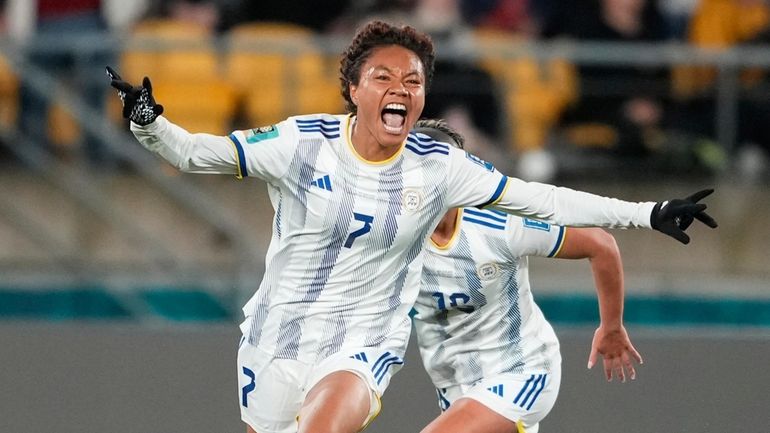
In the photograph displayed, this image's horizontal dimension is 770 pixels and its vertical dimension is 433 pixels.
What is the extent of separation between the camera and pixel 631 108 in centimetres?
883

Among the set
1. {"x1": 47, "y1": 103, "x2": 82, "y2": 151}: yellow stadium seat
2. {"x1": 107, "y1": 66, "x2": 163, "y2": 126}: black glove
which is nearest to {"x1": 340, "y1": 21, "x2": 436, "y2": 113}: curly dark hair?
{"x1": 107, "y1": 66, "x2": 163, "y2": 126}: black glove

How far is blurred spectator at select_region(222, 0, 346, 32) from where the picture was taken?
372 inches

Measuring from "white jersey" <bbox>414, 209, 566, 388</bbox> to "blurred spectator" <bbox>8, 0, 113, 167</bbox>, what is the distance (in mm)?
4009

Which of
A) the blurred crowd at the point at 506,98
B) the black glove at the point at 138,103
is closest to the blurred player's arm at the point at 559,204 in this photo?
the black glove at the point at 138,103

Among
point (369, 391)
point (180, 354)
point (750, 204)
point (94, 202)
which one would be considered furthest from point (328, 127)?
point (750, 204)

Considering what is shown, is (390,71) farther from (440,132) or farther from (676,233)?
(676,233)

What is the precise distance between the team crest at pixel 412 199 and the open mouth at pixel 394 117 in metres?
0.22

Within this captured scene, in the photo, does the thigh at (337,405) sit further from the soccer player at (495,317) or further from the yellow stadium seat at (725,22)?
the yellow stadium seat at (725,22)

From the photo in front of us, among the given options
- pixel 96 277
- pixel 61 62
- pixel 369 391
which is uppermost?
pixel 61 62

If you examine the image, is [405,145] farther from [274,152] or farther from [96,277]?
[96,277]

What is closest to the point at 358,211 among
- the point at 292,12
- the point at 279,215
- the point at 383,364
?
the point at 279,215

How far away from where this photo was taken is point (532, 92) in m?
8.86

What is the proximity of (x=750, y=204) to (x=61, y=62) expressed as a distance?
159 inches

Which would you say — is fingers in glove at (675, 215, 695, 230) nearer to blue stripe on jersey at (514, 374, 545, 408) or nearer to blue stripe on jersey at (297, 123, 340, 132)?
blue stripe on jersey at (514, 374, 545, 408)
